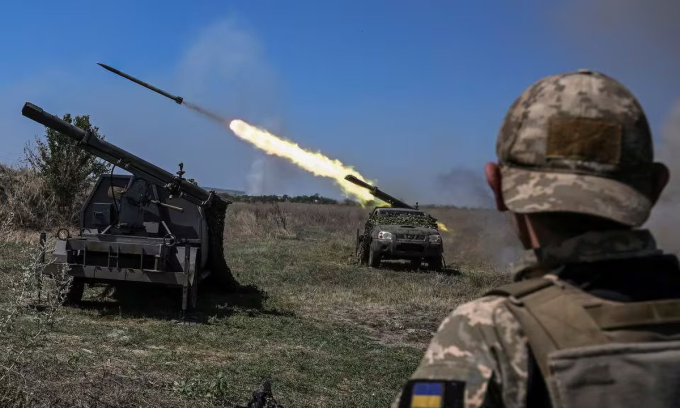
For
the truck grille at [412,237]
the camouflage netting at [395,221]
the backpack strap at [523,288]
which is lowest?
the backpack strap at [523,288]

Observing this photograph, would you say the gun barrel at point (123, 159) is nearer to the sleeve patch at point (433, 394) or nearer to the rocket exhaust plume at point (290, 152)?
the rocket exhaust plume at point (290, 152)

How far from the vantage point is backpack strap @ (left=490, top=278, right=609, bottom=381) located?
1.51 meters

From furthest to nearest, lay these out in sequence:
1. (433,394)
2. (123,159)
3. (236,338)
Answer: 1. (123,159)
2. (236,338)
3. (433,394)

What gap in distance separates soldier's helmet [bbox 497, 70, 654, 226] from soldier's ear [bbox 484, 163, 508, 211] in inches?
2.5

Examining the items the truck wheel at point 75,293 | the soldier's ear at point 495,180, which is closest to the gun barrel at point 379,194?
the truck wheel at point 75,293

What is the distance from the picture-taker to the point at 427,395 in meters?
1.52

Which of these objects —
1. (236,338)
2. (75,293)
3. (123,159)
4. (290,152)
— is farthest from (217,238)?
(290,152)

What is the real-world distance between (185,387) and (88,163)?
1924 cm

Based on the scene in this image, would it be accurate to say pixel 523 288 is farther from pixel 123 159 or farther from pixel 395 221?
pixel 395 221

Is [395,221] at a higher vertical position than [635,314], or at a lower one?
higher

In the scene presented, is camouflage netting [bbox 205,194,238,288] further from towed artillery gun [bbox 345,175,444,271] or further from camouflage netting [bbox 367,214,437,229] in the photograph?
camouflage netting [bbox 367,214,437,229]

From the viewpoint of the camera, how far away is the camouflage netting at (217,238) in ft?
37.3

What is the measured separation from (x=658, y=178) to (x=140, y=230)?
9882 mm

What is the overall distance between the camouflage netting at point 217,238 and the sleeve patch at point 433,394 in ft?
31.8
